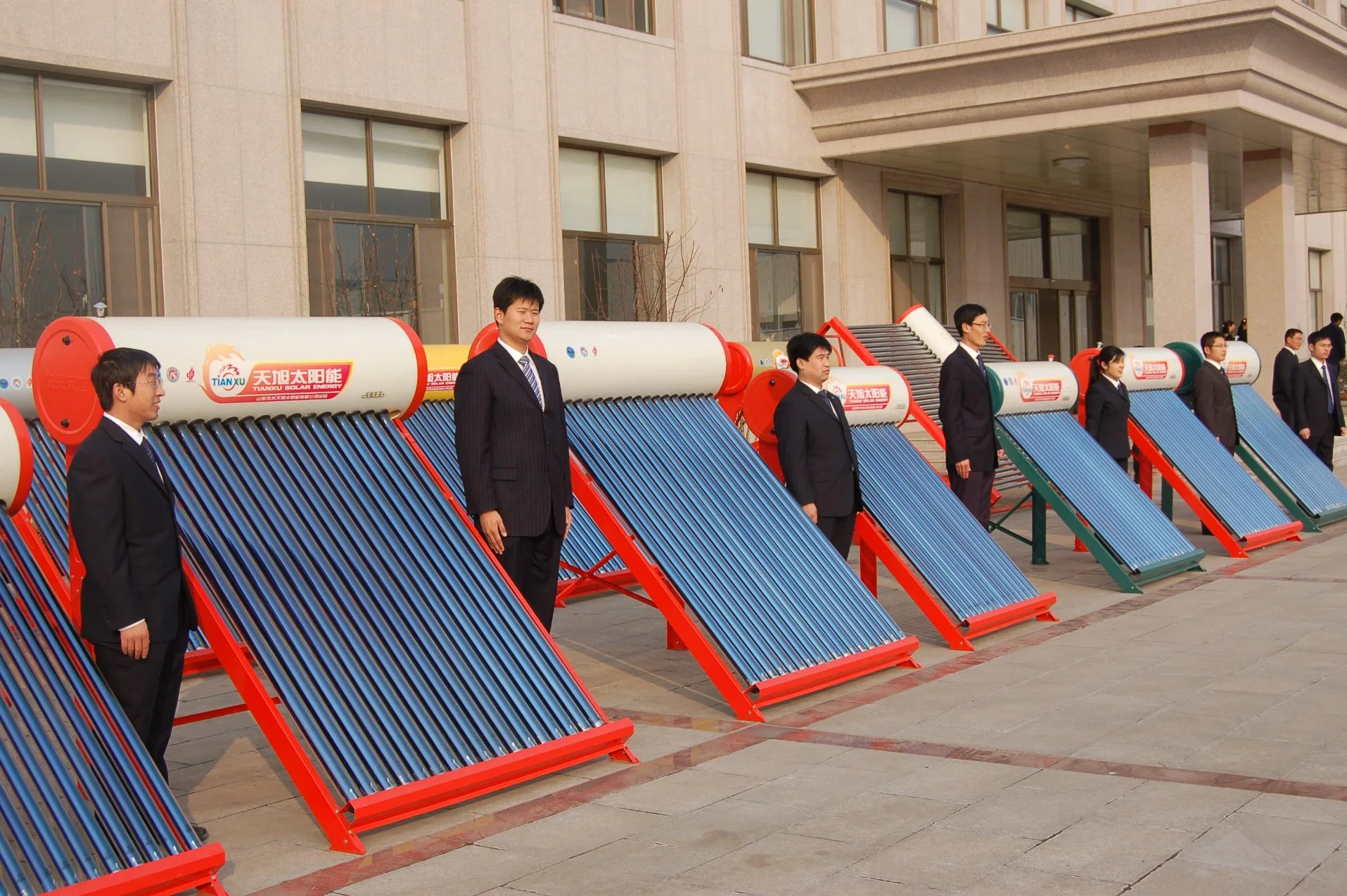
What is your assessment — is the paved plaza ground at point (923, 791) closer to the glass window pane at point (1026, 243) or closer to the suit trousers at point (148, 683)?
the suit trousers at point (148, 683)

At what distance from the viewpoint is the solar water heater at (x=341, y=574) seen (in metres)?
4.74

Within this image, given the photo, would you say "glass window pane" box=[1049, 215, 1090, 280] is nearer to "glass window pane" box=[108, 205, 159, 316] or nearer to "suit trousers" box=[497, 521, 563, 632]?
"glass window pane" box=[108, 205, 159, 316]

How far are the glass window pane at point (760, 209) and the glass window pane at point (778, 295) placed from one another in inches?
10.1

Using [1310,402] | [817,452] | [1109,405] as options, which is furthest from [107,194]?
[1310,402]

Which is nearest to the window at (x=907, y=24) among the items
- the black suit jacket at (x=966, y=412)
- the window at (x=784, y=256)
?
the window at (x=784, y=256)

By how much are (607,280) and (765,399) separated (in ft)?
37.1

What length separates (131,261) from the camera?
1419 cm

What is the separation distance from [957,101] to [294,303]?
10.5 metres

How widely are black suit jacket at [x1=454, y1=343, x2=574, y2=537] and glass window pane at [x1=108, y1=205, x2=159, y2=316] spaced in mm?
8998

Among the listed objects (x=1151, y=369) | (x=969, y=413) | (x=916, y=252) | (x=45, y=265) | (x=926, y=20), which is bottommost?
(x=969, y=413)

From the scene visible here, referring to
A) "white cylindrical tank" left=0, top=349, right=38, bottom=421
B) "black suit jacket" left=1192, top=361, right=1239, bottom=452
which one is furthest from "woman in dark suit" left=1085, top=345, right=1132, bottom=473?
"white cylindrical tank" left=0, top=349, right=38, bottom=421

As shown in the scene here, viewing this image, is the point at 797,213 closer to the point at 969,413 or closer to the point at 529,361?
the point at 969,413

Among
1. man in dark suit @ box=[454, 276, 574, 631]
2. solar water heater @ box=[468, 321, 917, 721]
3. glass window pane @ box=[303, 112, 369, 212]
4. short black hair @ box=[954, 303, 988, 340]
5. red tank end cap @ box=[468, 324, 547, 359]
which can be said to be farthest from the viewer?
glass window pane @ box=[303, 112, 369, 212]

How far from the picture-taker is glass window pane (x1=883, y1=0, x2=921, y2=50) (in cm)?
2444
